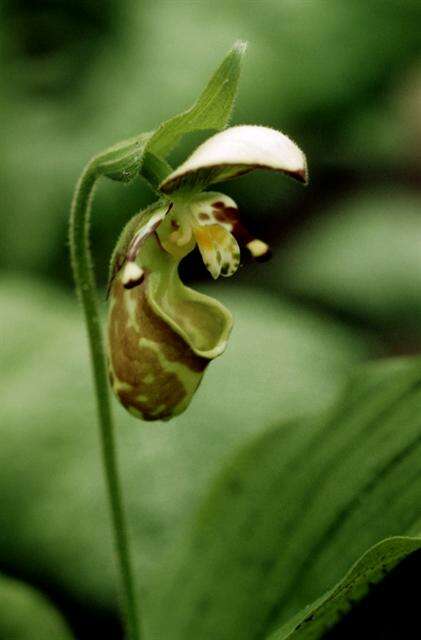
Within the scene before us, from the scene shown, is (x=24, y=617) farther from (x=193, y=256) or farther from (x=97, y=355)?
(x=193, y=256)

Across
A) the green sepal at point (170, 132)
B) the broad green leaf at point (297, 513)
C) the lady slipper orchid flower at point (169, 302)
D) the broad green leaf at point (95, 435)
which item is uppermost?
the green sepal at point (170, 132)

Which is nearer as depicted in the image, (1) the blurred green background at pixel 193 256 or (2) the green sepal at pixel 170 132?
(2) the green sepal at pixel 170 132

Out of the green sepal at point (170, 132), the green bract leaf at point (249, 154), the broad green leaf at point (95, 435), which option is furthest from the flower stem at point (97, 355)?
the broad green leaf at point (95, 435)

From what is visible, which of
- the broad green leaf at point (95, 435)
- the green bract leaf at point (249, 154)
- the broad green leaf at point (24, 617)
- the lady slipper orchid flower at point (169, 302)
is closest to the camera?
the green bract leaf at point (249, 154)

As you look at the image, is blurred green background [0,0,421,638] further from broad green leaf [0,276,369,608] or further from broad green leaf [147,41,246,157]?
broad green leaf [147,41,246,157]

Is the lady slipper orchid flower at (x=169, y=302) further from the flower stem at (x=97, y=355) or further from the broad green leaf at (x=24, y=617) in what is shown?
the broad green leaf at (x=24, y=617)

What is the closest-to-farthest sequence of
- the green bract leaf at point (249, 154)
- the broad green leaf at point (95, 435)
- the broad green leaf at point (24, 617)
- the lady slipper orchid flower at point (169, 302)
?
1. the green bract leaf at point (249, 154)
2. the lady slipper orchid flower at point (169, 302)
3. the broad green leaf at point (24, 617)
4. the broad green leaf at point (95, 435)

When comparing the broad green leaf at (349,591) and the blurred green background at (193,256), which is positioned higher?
the broad green leaf at (349,591)
